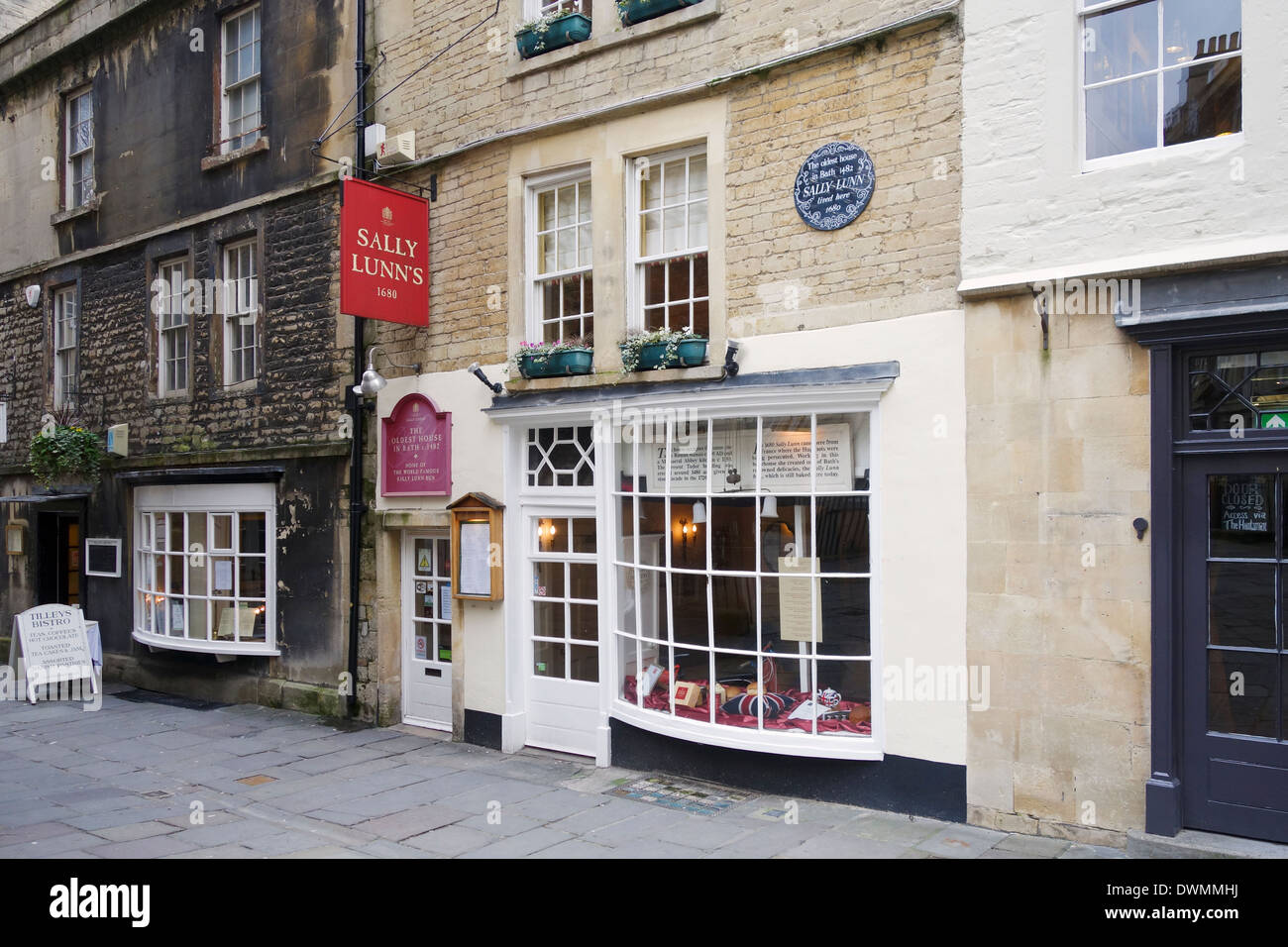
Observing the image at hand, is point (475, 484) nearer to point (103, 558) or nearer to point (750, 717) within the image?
point (750, 717)

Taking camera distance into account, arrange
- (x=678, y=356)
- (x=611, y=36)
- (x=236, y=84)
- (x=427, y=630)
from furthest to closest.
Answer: (x=236, y=84) < (x=427, y=630) < (x=611, y=36) < (x=678, y=356)


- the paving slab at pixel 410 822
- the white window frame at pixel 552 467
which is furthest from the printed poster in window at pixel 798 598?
the paving slab at pixel 410 822

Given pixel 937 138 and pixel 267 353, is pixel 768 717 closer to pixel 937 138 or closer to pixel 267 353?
pixel 937 138

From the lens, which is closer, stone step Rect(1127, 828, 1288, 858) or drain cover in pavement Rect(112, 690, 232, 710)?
stone step Rect(1127, 828, 1288, 858)

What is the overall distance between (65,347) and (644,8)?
11524mm

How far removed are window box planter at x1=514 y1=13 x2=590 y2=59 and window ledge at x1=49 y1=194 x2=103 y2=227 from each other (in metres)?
8.57

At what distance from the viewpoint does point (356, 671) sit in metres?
10.9

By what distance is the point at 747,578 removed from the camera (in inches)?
306

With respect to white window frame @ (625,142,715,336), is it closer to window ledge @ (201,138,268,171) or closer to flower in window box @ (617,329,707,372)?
flower in window box @ (617,329,707,372)

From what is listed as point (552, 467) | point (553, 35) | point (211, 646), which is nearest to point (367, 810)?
point (552, 467)

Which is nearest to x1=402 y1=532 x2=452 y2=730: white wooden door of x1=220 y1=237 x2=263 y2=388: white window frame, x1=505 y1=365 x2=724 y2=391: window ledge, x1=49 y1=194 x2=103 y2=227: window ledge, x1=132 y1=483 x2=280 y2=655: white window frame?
x1=132 y1=483 x2=280 y2=655: white window frame

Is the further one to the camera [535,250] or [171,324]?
[171,324]

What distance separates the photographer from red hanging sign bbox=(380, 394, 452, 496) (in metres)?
10.0

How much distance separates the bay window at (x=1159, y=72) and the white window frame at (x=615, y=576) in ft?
7.53
